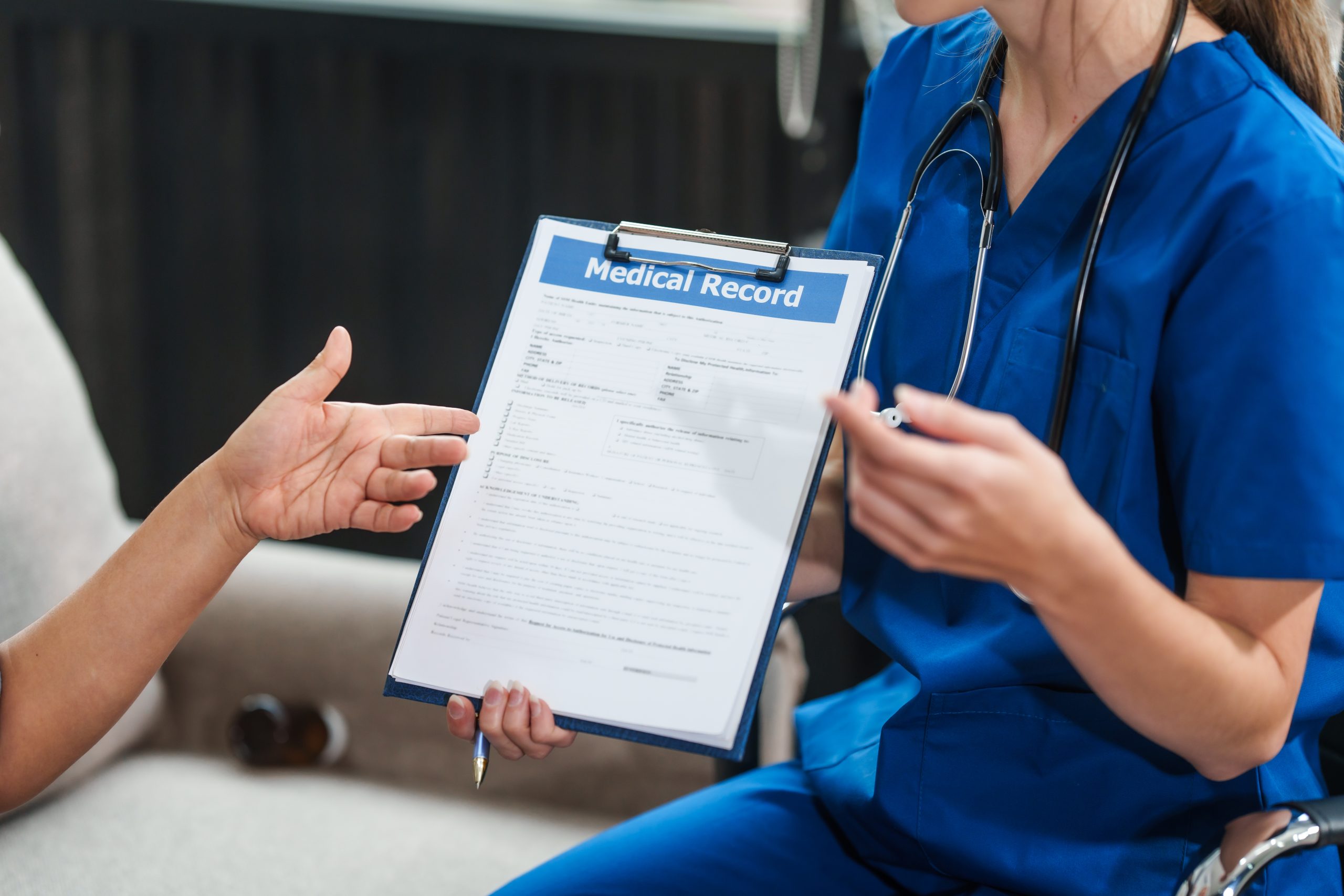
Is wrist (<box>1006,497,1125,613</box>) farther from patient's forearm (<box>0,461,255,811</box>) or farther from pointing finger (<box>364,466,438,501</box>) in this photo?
patient's forearm (<box>0,461,255,811</box>)

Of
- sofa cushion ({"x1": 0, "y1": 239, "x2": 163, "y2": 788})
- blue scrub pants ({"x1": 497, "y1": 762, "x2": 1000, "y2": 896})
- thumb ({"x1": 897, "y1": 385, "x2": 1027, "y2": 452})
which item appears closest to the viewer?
thumb ({"x1": 897, "y1": 385, "x2": 1027, "y2": 452})

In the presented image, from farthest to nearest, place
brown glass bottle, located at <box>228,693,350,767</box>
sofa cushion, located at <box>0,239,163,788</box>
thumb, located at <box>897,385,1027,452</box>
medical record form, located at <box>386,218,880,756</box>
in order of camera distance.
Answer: brown glass bottle, located at <box>228,693,350,767</box>
sofa cushion, located at <box>0,239,163,788</box>
medical record form, located at <box>386,218,880,756</box>
thumb, located at <box>897,385,1027,452</box>

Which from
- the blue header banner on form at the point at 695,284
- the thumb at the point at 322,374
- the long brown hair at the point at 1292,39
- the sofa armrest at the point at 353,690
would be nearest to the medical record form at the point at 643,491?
the blue header banner on form at the point at 695,284

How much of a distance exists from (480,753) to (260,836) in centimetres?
43

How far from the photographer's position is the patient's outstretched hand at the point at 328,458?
34.2 inches

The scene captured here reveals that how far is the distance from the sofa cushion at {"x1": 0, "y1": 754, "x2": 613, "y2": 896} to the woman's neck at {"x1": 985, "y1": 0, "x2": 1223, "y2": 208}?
0.81 meters

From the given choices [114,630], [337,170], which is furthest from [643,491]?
[337,170]

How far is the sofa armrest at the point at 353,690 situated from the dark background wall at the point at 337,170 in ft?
3.42

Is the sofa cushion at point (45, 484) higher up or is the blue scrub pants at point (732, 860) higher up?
the sofa cushion at point (45, 484)

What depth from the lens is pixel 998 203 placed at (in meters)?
0.91

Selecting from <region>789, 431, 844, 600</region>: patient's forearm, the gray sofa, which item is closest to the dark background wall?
the gray sofa

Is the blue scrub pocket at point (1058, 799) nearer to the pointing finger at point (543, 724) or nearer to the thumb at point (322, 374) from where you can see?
the pointing finger at point (543, 724)

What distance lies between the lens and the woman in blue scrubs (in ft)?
2.12

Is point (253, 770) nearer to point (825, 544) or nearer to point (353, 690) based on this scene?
point (353, 690)
